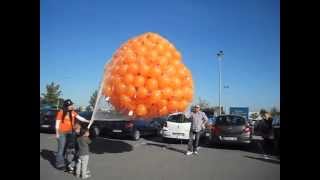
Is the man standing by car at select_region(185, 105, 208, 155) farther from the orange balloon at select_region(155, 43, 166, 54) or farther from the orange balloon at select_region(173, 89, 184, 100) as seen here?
the orange balloon at select_region(155, 43, 166, 54)

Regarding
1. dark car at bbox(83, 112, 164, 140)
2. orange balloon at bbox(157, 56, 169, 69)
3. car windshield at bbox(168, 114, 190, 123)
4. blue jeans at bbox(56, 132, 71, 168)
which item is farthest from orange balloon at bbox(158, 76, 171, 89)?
car windshield at bbox(168, 114, 190, 123)

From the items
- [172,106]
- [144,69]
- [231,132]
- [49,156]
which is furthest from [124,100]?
[231,132]

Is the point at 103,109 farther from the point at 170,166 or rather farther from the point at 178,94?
the point at 170,166

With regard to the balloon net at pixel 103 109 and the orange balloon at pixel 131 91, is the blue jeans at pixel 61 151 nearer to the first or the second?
the balloon net at pixel 103 109

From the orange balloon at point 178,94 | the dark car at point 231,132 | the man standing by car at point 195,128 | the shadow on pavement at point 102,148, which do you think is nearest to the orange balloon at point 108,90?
the orange balloon at point 178,94

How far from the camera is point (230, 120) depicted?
576 inches

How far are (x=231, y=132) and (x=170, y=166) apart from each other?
5.33 meters

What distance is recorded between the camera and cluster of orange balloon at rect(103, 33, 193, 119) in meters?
7.75

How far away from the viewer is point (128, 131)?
15820 millimetres

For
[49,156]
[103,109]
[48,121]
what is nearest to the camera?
[103,109]
